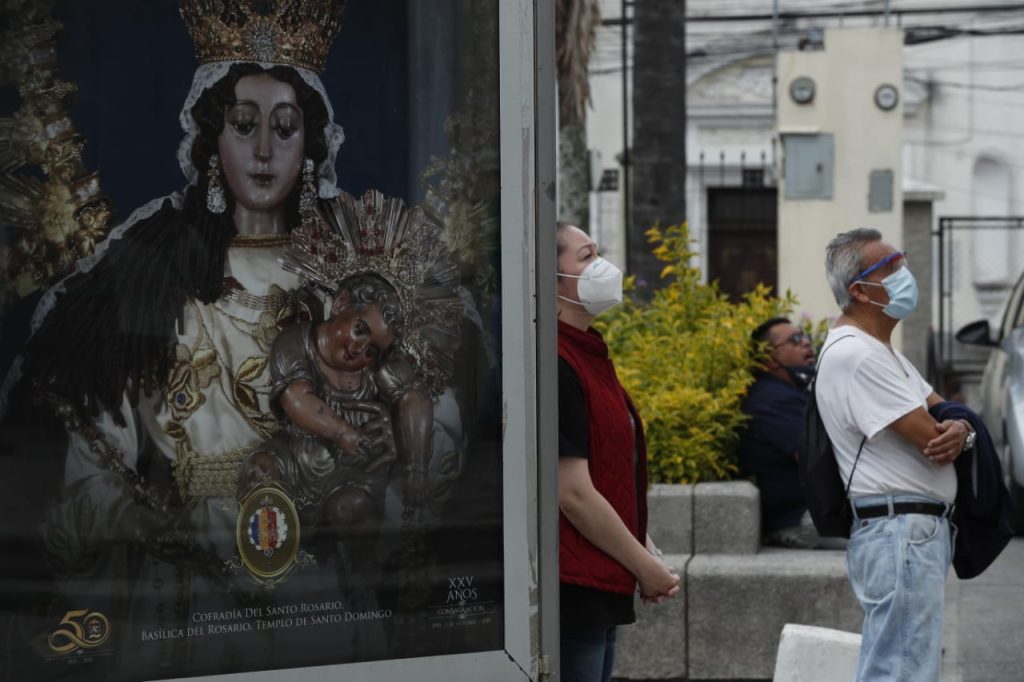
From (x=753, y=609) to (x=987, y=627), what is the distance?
1.42 m

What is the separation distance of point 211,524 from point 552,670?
86cm

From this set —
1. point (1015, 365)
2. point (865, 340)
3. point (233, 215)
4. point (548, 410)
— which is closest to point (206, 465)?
point (233, 215)

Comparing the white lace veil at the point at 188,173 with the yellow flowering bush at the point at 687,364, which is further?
the yellow flowering bush at the point at 687,364

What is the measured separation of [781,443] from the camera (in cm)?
769

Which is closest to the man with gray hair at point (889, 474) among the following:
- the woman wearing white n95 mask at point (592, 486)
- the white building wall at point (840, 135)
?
the woman wearing white n95 mask at point (592, 486)

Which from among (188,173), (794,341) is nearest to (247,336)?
(188,173)

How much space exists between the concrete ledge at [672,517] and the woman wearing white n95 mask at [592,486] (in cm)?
262

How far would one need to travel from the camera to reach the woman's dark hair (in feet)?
10.5

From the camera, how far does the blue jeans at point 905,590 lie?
192 inches

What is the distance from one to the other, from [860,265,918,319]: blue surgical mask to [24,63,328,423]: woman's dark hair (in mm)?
2410

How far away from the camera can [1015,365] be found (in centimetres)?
1052

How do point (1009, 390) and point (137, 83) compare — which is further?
point (1009, 390)

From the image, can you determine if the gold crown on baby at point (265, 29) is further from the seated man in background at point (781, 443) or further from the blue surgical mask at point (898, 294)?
the seated man in background at point (781, 443)

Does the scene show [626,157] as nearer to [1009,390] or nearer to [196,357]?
[1009,390]
